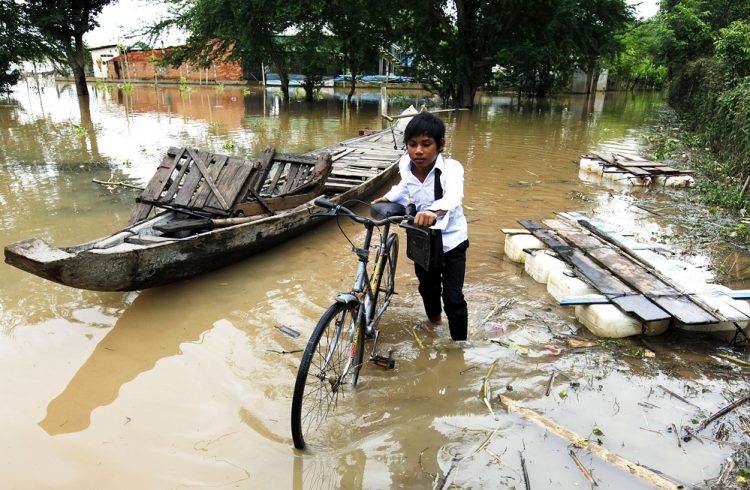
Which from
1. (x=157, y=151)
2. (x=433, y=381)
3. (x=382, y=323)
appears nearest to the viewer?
(x=433, y=381)

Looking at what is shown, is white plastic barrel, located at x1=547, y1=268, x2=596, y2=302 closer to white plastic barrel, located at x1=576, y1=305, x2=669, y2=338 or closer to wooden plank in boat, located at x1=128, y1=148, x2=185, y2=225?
white plastic barrel, located at x1=576, y1=305, x2=669, y2=338

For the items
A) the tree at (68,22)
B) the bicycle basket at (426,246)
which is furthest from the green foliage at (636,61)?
the bicycle basket at (426,246)

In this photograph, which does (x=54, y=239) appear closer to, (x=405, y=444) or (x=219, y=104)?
(x=405, y=444)

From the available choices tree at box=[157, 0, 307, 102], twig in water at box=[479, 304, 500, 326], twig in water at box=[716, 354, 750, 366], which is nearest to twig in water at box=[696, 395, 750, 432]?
twig in water at box=[716, 354, 750, 366]

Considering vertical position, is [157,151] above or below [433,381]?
above

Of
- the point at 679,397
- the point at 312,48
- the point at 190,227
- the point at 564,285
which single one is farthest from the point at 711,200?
the point at 312,48

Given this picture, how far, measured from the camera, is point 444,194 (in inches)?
111

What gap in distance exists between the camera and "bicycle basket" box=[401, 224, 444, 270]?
2.74 metres

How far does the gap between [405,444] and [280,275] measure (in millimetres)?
2525

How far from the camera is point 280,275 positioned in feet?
15.3

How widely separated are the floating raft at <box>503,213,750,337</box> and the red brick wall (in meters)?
35.0

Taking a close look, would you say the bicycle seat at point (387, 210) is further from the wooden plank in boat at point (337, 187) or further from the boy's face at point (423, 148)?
the wooden plank in boat at point (337, 187)

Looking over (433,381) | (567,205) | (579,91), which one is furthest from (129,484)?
(579,91)

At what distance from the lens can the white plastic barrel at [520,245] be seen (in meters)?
4.86
